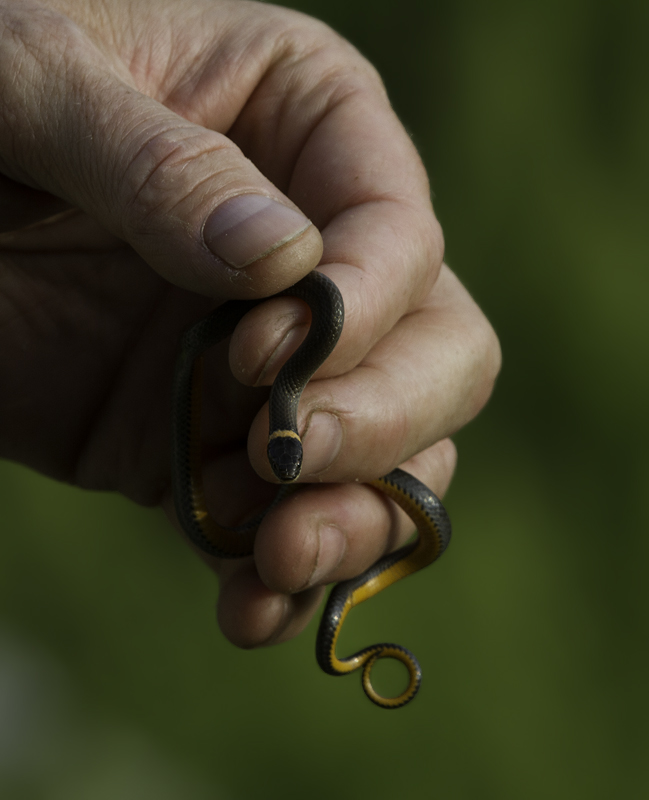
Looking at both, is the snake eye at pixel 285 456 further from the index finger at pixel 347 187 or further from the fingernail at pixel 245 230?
the fingernail at pixel 245 230

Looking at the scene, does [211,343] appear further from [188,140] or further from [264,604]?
[264,604]

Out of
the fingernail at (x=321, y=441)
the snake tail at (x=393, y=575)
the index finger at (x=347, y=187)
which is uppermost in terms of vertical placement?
the index finger at (x=347, y=187)

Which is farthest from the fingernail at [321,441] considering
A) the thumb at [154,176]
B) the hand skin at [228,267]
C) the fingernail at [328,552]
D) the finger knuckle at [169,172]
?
the finger knuckle at [169,172]

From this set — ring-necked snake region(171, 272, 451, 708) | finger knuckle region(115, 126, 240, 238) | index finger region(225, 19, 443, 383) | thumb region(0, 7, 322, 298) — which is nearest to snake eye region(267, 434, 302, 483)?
ring-necked snake region(171, 272, 451, 708)

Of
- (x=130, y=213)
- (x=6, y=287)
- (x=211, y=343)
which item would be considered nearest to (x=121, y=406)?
(x=6, y=287)

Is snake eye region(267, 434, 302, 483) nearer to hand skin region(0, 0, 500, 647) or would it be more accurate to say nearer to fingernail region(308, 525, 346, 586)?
hand skin region(0, 0, 500, 647)

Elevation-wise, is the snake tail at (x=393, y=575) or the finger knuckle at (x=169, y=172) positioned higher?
the finger knuckle at (x=169, y=172)
